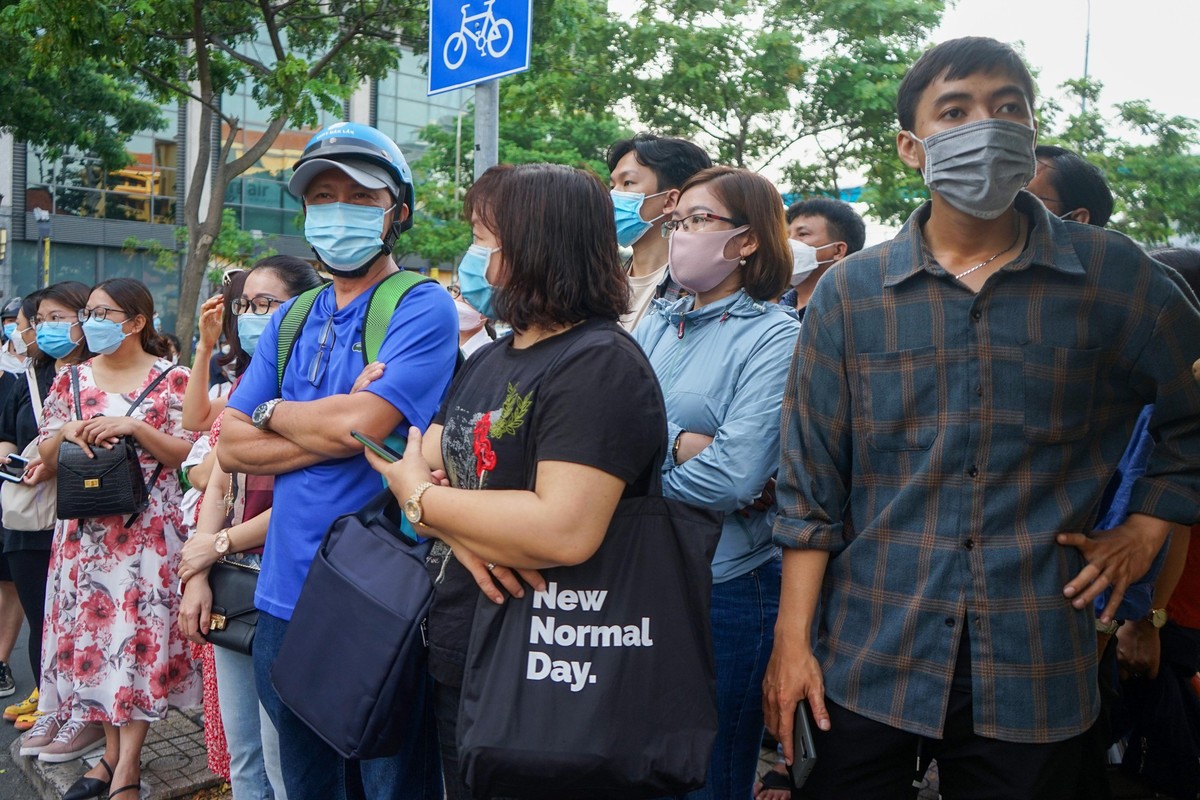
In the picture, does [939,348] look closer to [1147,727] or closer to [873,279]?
[873,279]

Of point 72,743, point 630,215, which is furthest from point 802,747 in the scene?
point 72,743

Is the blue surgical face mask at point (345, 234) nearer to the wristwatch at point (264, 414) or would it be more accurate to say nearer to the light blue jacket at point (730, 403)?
the wristwatch at point (264, 414)

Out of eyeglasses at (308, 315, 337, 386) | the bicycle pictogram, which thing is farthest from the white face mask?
eyeglasses at (308, 315, 337, 386)

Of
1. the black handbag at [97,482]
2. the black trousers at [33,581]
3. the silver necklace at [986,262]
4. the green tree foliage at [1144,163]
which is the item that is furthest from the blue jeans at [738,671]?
the green tree foliage at [1144,163]

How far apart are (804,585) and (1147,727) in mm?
1950

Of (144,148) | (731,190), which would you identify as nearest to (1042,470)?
(731,190)

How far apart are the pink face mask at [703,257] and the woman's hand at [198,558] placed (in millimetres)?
1612

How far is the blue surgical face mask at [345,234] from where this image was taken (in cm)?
289

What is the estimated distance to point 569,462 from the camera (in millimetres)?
1951

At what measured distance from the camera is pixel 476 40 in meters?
4.52

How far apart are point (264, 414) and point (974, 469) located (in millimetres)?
1762

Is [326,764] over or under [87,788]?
over

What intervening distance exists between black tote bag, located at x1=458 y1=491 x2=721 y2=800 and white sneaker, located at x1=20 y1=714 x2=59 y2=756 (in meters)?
3.67

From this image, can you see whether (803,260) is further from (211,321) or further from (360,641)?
(360,641)
